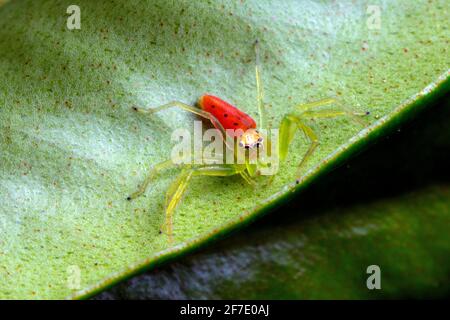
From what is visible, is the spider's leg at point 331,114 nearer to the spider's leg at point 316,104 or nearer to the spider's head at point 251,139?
the spider's leg at point 316,104

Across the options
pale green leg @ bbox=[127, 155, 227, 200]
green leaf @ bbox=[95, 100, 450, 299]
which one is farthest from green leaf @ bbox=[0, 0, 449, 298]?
green leaf @ bbox=[95, 100, 450, 299]

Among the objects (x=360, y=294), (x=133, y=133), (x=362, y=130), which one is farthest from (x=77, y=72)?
(x=360, y=294)

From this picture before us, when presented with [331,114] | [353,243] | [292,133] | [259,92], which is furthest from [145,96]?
[353,243]

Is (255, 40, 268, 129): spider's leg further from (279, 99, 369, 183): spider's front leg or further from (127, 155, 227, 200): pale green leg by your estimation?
(127, 155, 227, 200): pale green leg

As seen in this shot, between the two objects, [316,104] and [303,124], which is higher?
[316,104]

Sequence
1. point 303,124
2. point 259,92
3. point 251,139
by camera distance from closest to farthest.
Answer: point 303,124
point 259,92
point 251,139

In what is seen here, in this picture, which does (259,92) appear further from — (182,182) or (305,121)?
(182,182)

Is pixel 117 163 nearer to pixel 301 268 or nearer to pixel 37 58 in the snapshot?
pixel 37 58
